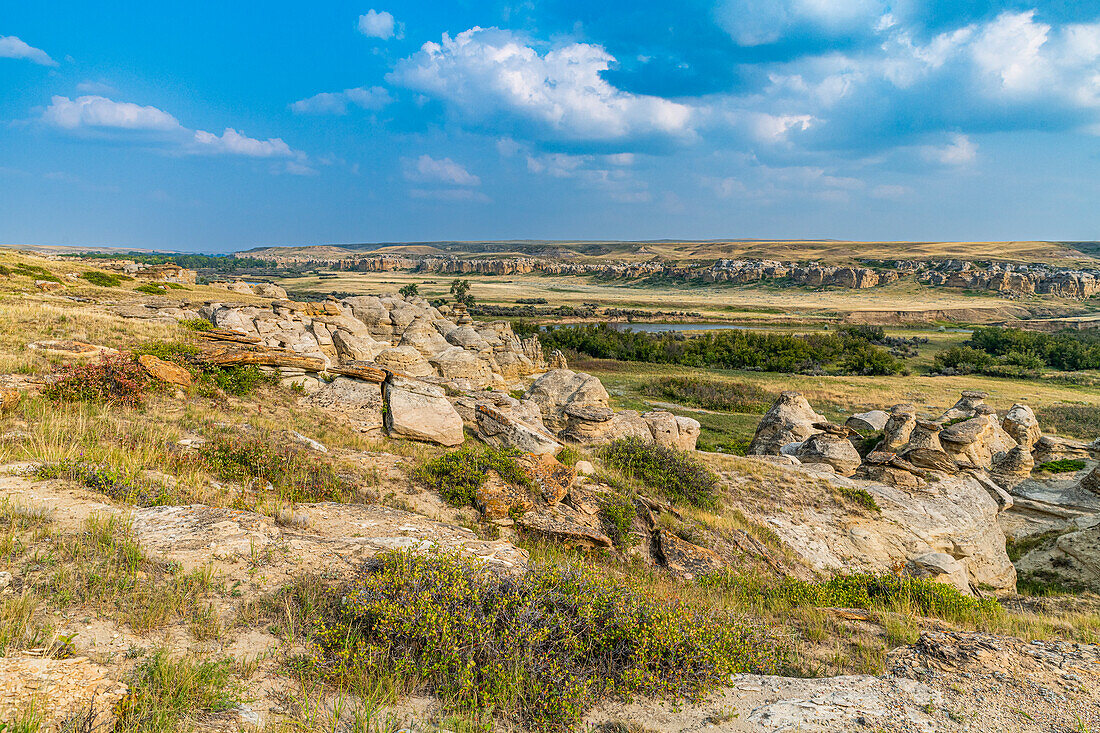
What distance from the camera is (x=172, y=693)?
11.2 ft

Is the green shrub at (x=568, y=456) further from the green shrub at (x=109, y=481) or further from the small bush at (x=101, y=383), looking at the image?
the small bush at (x=101, y=383)

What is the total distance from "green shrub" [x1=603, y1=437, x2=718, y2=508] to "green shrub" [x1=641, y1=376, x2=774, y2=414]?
74.3 ft

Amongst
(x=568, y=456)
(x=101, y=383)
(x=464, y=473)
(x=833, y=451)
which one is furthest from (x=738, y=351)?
(x=101, y=383)

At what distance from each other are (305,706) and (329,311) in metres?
32.0

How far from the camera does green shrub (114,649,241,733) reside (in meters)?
3.11

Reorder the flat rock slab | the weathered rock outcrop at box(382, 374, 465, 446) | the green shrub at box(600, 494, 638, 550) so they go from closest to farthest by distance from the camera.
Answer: the flat rock slab → the green shrub at box(600, 494, 638, 550) → the weathered rock outcrop at box(382, 374, 465, 446)

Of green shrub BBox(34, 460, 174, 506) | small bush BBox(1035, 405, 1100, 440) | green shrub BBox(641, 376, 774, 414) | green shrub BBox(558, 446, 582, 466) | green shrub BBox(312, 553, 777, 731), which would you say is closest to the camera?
green shrub BBox(312, 553, 777, 731)

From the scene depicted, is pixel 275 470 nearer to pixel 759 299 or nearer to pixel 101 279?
pixel 101 279

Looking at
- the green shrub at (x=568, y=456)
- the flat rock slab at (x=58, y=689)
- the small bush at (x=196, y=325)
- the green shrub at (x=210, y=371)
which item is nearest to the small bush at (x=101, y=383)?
the green shrub at (x=210, y=371)

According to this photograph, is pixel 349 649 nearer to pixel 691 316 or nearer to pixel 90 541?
pixel 90 541

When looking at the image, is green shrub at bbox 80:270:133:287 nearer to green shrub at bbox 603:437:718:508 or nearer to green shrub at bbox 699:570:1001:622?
green shrub at bbox 603:437:718:508

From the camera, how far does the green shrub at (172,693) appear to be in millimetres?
3113

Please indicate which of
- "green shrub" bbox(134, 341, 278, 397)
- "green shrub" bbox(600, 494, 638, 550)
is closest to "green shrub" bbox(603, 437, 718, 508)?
"green shrub" bbox(600, 494, 638, 550)

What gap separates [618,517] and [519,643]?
595cm
